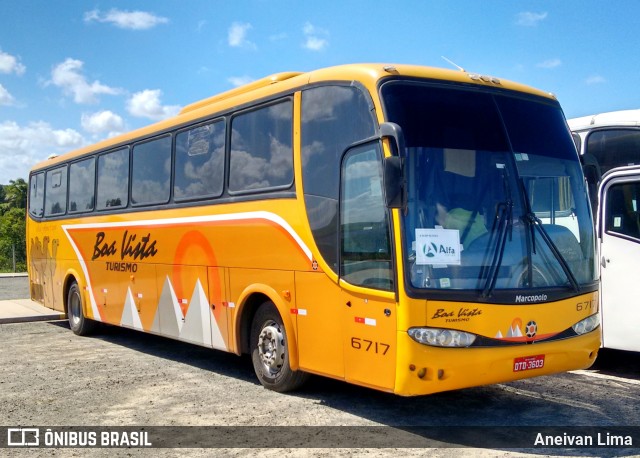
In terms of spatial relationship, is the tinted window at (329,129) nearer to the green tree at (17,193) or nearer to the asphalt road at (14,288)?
the asphalt road at (14,288)

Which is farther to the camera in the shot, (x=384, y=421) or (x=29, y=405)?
(x=29, y=405)

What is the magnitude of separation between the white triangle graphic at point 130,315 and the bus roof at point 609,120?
7498 millimetres

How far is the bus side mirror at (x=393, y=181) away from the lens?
6.11m

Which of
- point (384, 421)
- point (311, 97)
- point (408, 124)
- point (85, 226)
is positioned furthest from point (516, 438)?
point (85, 226)

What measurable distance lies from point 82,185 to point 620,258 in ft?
32.5

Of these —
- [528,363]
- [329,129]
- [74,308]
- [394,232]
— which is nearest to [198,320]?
[329,129]

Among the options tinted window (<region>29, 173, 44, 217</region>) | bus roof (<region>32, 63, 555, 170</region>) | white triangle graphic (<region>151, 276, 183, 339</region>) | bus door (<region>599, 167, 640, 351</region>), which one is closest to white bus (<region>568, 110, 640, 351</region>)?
bus door (<region>599, 167, 640, 351</region>)

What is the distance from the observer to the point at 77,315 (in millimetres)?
14484

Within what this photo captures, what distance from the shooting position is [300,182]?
7.84 meters

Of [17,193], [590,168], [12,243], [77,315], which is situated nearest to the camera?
[590,168]

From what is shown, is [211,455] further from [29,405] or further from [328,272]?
[29,405]

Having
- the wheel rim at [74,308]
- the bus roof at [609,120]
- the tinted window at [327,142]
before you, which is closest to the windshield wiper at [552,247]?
the tinted window at [327,142]

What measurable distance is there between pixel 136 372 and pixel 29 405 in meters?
2.04

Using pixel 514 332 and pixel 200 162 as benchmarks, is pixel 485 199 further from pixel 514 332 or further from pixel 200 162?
pixel 200 162
